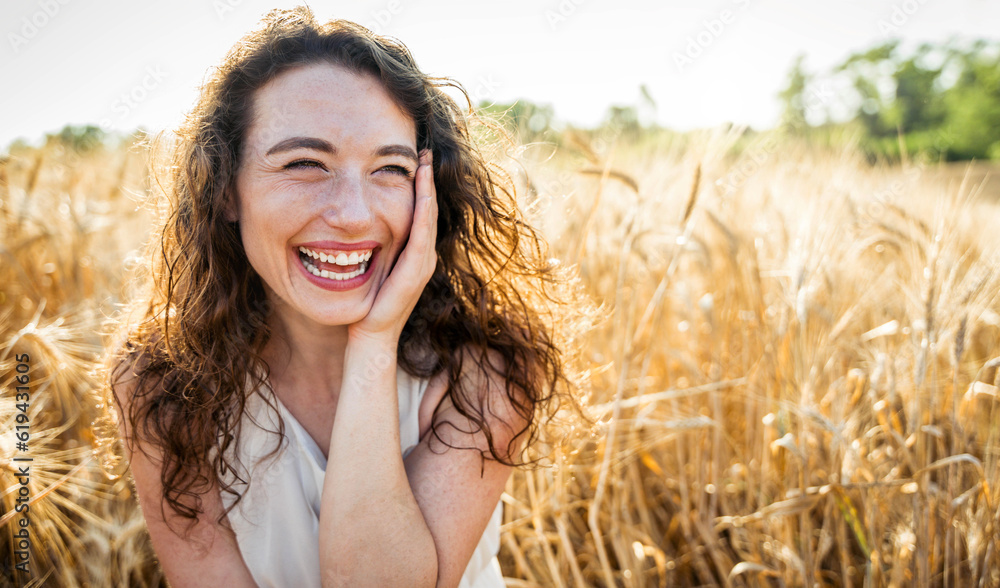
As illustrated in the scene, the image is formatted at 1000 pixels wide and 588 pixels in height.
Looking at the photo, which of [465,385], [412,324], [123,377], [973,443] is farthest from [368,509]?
[973,443]

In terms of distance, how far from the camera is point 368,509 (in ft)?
4.41

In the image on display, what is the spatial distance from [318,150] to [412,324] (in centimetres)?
60

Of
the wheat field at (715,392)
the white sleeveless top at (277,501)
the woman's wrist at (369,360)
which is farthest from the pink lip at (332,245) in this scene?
the wheat field at (715,392)

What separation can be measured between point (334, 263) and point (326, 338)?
349 millimetres

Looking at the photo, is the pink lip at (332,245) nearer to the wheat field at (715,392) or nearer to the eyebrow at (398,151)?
the eyebrow at (398,151)

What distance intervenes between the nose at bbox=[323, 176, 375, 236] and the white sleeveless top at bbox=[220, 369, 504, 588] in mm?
582

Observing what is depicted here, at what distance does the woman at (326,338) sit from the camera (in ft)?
4.49

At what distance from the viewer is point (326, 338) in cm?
169

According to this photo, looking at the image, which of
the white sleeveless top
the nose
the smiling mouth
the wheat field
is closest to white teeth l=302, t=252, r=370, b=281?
the smiling mouth

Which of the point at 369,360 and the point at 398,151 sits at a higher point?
the point at 398,151

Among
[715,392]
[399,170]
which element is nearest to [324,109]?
[399,170]

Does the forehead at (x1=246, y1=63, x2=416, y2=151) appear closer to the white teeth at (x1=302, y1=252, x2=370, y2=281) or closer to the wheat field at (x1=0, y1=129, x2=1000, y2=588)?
the white teeth at (x1=302, y1=252, x2=370, y2=281)

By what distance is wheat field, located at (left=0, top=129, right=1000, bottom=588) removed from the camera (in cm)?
175

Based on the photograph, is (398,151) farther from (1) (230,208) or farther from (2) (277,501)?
(2) (277,501)
